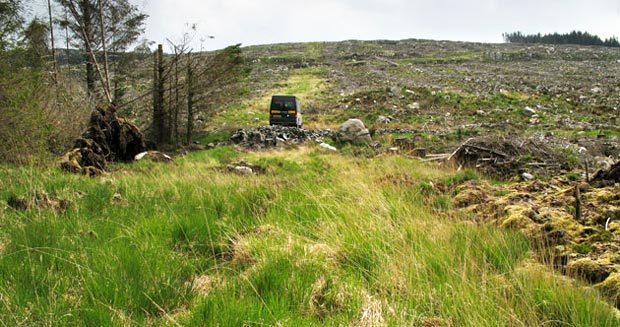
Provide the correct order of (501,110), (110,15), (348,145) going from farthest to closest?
(501,110) → (110,15) → (348,145)

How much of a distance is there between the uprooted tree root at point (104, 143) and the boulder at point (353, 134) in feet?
29.6

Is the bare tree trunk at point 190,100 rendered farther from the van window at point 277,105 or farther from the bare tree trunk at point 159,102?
the van window at point 277,105

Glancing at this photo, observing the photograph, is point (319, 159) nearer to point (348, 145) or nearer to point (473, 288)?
point (348, 145)

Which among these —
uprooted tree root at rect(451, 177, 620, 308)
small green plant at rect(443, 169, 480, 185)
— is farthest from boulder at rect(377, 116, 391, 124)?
uprooted tree root at rect(451, 177, 620, 308)

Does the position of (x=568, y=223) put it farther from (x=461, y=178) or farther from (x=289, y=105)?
(x=289, y=105)

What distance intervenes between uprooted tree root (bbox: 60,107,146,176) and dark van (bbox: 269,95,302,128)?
1012 cm

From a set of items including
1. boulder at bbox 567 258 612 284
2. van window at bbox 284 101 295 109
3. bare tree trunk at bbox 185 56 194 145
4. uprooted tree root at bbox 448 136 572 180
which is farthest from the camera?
van window at bbox 284 101 295 109

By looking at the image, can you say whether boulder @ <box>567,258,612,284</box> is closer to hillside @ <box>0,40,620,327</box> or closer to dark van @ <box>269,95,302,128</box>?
hillside @ <box>0,40,620,327</box>

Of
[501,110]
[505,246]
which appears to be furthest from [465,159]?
[501,110]

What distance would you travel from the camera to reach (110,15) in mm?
19438

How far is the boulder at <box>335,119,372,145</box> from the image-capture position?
17328 mm

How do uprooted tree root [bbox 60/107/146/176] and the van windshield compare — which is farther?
the van windshield

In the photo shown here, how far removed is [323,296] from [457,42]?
323ft

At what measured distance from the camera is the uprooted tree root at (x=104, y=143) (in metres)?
8.88
